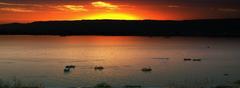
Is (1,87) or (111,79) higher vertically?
(1,87)

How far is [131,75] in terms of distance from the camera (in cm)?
4341

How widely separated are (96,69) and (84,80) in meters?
11.6

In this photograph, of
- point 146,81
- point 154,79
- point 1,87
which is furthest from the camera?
point 154,79

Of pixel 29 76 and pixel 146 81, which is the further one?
pixel 29 76

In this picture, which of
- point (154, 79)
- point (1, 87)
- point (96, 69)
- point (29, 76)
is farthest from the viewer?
point (96, 69)

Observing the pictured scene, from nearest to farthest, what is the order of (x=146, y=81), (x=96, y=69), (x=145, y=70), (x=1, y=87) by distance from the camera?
(x=1, y=87)
(x=146, y=81)
(x=145, y=70)
(x=96, y=69)

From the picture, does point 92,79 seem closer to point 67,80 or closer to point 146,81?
point 67,80

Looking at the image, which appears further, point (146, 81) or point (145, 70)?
point (145, 70)

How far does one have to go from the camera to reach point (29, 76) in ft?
141

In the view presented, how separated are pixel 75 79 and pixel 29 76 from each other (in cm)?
576

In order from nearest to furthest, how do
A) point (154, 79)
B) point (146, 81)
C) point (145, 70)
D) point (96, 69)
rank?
point (146, 81)
point (154, 79)
point (145, 70)
point (96, 69)

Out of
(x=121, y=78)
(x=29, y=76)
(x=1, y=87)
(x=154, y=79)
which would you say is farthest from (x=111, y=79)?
(x=1, y=87)

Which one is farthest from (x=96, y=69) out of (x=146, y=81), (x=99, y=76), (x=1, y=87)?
(x=1, y=87)

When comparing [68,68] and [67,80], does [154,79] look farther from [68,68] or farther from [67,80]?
[68,68]
